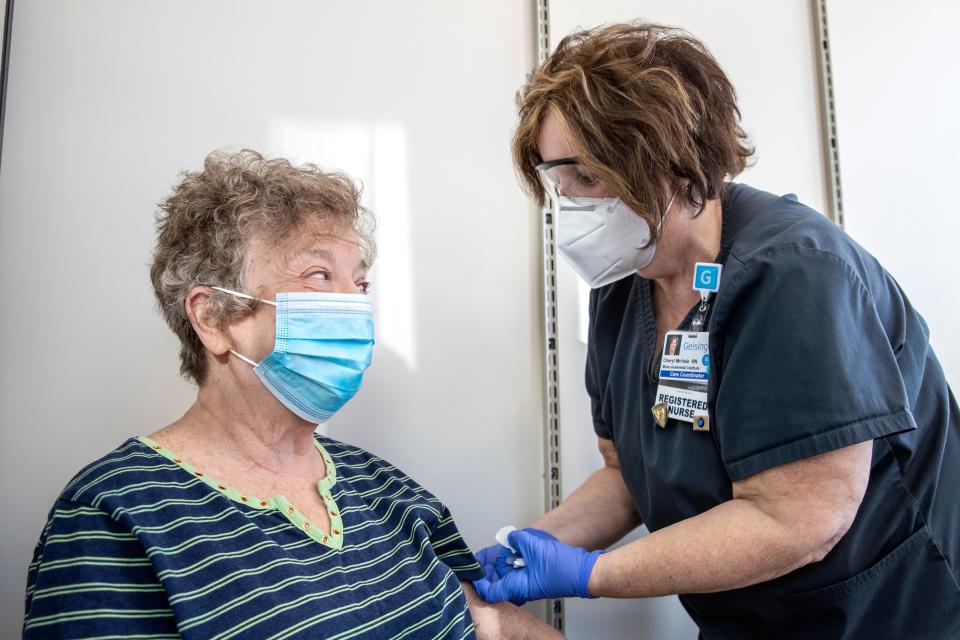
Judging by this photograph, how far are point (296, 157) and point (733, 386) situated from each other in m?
1.06

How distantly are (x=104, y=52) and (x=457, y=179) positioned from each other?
2.61ft

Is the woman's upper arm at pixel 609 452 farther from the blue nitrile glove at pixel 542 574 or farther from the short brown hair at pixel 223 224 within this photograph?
the short brown hair at pixel 223 224

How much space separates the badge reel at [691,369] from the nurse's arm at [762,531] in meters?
0.14

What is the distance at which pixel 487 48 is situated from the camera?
5.64ft

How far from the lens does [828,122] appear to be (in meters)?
1.87

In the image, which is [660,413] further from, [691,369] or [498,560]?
[498,560]

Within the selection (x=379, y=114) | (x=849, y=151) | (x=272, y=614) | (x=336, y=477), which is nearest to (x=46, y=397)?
(x=336, y=477)

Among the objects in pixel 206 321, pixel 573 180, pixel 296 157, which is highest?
pixel 296 157

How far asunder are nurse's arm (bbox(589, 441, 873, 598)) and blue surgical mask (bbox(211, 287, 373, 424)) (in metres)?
0.54

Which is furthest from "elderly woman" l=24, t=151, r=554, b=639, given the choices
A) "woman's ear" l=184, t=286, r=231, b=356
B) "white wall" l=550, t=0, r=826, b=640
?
"white wall" l=550, t=0, r=826, b=640

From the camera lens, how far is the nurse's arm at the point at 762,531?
961 millimetres

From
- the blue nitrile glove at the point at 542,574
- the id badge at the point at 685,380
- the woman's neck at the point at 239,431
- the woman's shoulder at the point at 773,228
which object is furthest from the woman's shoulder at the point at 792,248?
the woman's neck at the point at 239,431

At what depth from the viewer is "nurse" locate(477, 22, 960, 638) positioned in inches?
37.9

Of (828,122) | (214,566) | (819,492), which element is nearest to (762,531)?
(819,492)
